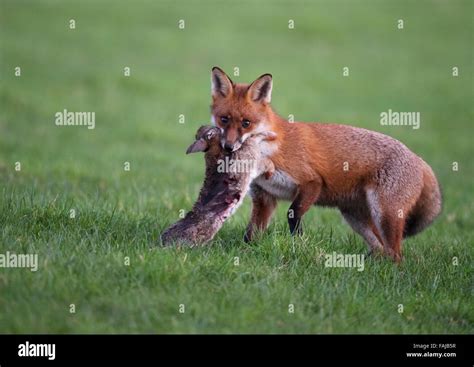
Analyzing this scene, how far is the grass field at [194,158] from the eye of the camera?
20.9ft

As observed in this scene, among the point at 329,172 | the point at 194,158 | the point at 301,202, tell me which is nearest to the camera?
the point at 301,202

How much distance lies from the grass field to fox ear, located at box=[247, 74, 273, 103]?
1733 mm

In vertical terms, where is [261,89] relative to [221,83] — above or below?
below

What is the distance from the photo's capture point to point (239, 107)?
28.4 feet

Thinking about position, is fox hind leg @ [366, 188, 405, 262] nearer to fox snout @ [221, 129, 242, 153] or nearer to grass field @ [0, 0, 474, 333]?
grass field @ [0, 0, 474, 333]

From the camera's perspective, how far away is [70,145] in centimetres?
1789

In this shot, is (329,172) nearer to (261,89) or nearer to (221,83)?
(261,89)

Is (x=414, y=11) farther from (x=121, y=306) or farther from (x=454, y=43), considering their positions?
(x=121, y=306)

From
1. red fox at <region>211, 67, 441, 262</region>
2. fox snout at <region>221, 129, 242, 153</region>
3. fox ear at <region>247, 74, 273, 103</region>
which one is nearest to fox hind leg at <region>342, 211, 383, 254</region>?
red fox at <region>211, 67, 441, 262</region>

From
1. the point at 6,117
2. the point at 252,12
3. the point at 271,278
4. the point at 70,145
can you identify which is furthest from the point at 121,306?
the point at 252,12

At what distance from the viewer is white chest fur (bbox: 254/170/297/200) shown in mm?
8523

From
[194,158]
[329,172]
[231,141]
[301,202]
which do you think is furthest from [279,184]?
[194,158]

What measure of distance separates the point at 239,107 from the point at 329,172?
1438mm
